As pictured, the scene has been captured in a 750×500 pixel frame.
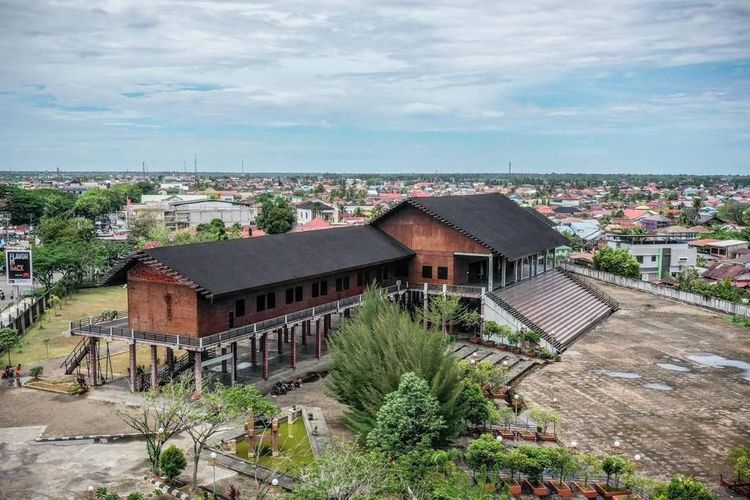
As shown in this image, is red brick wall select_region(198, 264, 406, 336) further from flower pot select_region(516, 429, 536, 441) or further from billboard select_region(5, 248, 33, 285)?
billboard select_region(5, 248, 33, 285)

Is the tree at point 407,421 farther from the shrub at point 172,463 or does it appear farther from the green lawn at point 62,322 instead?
the green lawn at point 62,322

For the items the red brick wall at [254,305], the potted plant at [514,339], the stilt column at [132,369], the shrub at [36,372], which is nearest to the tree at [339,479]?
the red brick wall at [254,305]

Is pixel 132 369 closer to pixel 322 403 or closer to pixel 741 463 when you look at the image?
Result: pixel 322 403

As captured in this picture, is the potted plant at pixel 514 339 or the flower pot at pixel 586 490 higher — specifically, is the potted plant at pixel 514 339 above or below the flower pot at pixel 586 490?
above

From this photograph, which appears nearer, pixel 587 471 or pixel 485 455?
pixel 485 455

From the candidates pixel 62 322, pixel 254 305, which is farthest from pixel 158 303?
pixel 62 322

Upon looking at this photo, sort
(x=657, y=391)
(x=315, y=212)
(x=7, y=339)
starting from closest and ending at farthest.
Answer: (x=657, y=391), (x=7, y=339), (x=315, y=212)
